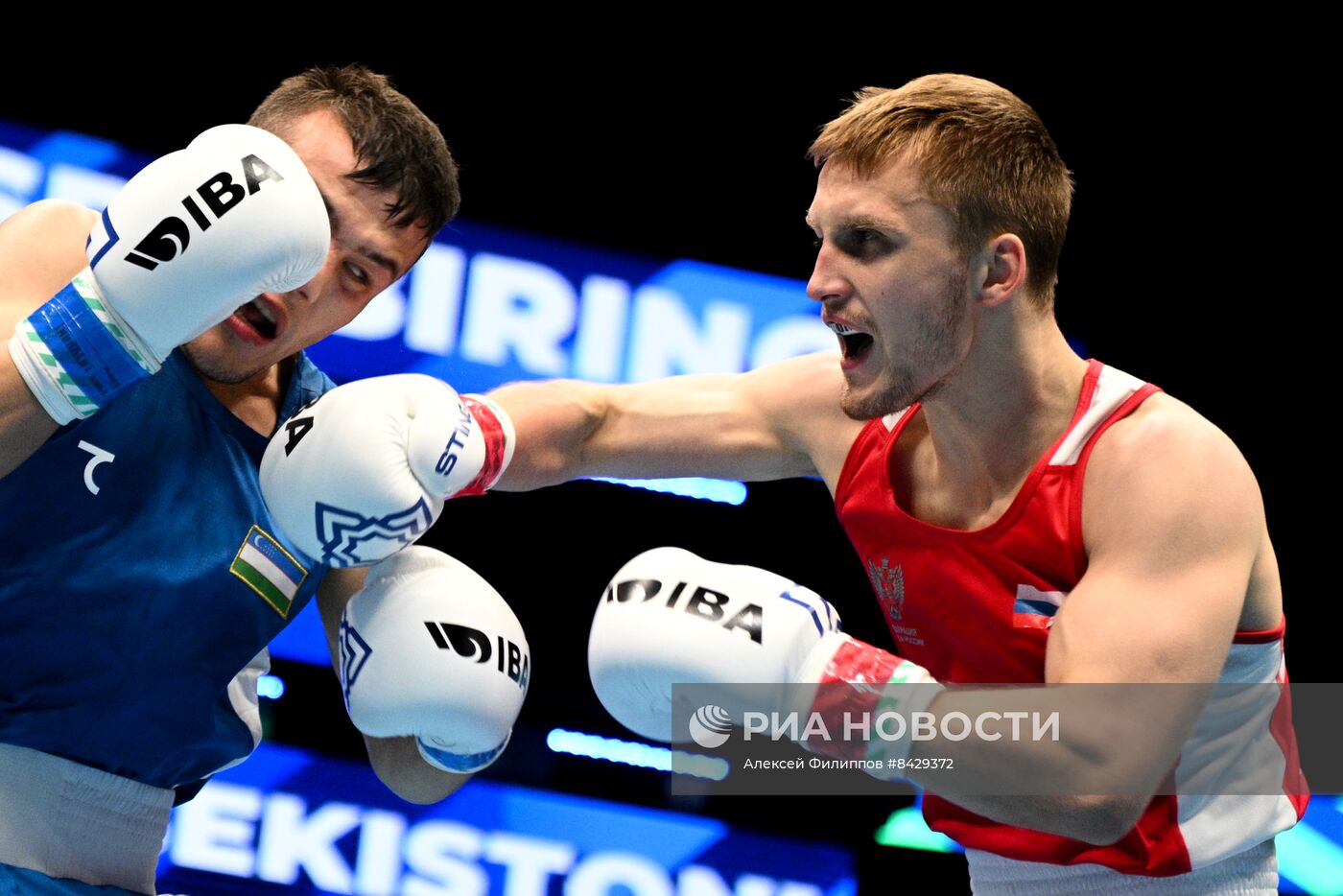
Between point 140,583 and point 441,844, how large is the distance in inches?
89.4

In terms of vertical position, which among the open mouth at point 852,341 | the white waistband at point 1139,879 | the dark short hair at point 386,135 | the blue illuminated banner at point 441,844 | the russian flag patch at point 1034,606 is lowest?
the blue illuminated banner at point 441,844

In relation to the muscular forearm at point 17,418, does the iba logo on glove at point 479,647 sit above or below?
below

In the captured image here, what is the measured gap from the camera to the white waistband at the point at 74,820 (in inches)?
77.7

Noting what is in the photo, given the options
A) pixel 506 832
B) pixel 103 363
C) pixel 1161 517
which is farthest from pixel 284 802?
pixel 1161 517

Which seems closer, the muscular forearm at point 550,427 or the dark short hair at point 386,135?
the dark short hair at point 386,135

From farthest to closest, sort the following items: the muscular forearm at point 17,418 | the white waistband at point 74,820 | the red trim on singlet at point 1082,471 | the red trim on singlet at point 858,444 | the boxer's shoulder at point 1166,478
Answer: the red trim on singlet at point 858,444
the red trim on singlet at point 1082,471
the boxer's shoulder at point 1166,478
the white waistband at point 74,820
the muscular forearm at point 17,418

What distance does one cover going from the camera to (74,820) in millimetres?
2016

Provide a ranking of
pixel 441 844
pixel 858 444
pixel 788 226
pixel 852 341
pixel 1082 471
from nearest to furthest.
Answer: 1. pixel 1082 471
2. pixel 852 341
3. pixel 858 444
4. pixel 441 844
5. pixel 788 226

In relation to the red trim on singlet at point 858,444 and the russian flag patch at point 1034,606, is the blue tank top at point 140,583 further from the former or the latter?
the russian flag patch at point 1034,606

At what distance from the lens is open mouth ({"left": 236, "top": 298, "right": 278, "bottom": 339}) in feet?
7.16

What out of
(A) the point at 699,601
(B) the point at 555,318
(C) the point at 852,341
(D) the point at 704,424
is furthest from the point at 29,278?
(B) the point at 555,318

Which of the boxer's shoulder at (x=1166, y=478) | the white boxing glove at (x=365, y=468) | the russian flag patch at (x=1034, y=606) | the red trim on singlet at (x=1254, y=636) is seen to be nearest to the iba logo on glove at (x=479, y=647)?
the white boxing glove at (x=365, y=468)

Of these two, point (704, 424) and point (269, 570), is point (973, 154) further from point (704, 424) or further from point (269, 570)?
point (269, 570)

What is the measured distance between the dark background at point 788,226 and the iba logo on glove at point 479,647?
2.10 meters
